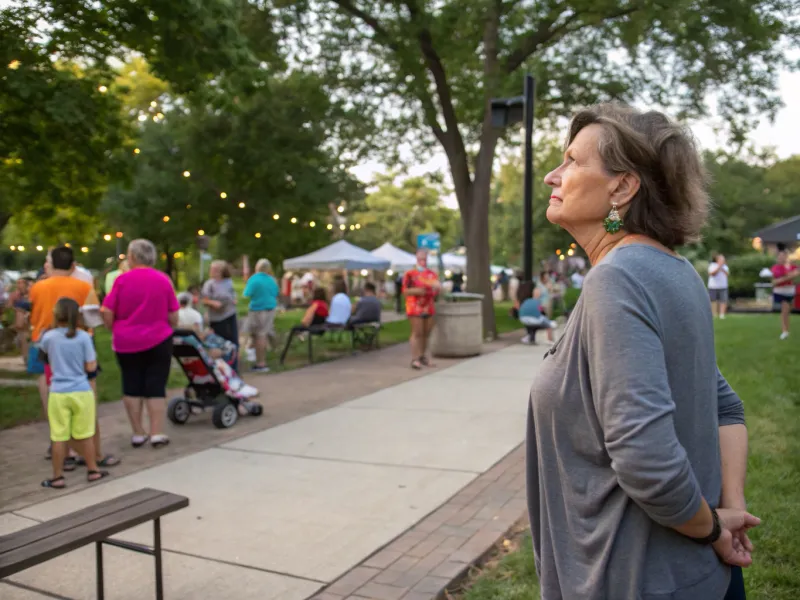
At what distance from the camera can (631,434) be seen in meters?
1.46

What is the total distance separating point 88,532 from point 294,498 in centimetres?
232

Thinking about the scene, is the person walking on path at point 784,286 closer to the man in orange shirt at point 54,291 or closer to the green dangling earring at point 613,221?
the man in orange shirt at point 54,291

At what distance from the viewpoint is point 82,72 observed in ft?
41.5

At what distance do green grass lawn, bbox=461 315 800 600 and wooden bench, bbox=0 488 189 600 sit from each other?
62.1 inches

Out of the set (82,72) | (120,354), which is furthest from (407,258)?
(120,354)

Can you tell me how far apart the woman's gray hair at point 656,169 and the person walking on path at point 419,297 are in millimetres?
10446

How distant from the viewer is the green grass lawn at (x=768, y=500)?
3.72 m

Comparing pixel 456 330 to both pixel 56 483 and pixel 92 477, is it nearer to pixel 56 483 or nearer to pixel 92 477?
pixel 92 477

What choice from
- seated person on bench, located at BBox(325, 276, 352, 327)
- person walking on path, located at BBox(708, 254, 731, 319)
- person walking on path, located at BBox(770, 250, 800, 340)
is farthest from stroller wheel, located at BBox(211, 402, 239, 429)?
person walking on path, located at BBox(708, 254, 731, 319)

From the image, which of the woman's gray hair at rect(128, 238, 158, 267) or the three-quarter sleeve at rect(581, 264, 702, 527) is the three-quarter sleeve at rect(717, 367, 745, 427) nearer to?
the three-quarter sleeve at rect(581, 264, 702, 527)

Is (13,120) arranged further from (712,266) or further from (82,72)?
(712,266)

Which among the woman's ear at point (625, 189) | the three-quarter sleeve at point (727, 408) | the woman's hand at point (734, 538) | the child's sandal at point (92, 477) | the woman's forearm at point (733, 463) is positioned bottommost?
the child's sandal at point (92, 477)

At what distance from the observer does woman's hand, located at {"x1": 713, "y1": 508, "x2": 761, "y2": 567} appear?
1.61m

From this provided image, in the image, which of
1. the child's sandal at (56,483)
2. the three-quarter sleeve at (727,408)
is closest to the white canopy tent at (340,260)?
the child's sandal at (56,483)
